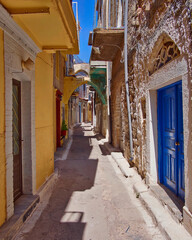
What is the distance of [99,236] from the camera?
2.56 metres

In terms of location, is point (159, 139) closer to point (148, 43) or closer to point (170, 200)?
point (170, 200)

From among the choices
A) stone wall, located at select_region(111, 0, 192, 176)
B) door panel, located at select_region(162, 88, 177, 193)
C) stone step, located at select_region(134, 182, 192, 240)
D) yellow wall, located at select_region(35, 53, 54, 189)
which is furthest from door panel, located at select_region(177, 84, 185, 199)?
yellow wall, located at select_region(35, 53, 54, 189)

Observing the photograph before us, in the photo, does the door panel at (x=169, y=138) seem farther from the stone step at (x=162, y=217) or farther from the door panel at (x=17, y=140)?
the door panel at (x=17, y=140)

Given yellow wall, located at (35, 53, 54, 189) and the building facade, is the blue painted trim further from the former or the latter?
yellow wall, located at (35, 53, 54, 189)

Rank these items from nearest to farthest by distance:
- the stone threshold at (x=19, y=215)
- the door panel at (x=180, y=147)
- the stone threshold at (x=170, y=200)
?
the stone threshold at (x=19, y=215) < the stone threshold at (x=170, y=200) < the door panel at (x=180, y=147)

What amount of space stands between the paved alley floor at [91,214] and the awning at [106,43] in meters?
4.06

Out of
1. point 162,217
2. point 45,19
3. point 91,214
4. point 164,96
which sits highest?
point 45,19

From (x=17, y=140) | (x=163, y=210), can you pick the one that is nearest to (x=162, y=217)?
(x=163, y=210)

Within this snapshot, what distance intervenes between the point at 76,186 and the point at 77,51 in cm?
319

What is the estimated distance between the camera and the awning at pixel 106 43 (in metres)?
6.05

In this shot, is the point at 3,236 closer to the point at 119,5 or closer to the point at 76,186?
the point at 76,186

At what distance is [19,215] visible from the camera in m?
2.63

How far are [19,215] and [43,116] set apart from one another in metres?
1.85

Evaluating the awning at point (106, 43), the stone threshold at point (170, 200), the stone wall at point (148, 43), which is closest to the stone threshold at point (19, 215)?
the stone threshold at point (170, 200)
